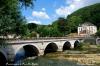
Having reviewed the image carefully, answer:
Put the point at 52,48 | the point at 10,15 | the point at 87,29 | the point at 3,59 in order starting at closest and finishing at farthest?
the point at 10,15, the point at 3,59, the point at 52,48, the point at 87,29

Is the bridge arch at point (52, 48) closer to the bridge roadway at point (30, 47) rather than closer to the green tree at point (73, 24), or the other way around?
the bridge roadway at point (30, 47)

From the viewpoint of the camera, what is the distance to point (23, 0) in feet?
115

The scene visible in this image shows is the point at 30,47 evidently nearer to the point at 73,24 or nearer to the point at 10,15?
the point at 10,15

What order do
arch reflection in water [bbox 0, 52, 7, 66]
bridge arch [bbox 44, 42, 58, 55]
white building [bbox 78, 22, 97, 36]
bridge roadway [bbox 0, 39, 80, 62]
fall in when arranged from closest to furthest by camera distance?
1. arch reflection in water [bbox 0, 52, 7, 66]
2. bridge roadway [bbox 0, 39, 80, 62]
3. bridge arch [bbox 44, 42, 58, 55]
4. white building [bbox 78, 22, 97, 36]

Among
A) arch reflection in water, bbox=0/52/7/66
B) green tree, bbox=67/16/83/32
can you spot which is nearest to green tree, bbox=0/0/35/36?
arch reflection in water, bbox=0/52/7/66

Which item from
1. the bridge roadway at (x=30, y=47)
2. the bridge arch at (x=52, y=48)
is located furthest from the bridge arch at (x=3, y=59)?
the bridge arch at (x=52, y=48)

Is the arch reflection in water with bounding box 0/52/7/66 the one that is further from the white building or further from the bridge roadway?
the white building

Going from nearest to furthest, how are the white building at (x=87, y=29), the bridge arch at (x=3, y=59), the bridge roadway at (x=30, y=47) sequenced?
the bridge arch at (x=3, y=59)
the bridge roadway at (x=30, y=47)
the white building at (x=87, y=29)

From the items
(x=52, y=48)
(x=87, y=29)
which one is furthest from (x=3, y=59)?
(x=87, y=29)

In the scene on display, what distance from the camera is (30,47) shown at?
251 feet

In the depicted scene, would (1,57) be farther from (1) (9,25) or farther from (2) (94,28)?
(2) (94,28)

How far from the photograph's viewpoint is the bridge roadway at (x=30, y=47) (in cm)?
5375

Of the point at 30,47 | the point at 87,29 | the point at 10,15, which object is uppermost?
the point at 10,15

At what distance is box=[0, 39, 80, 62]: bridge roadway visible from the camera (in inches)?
2116
